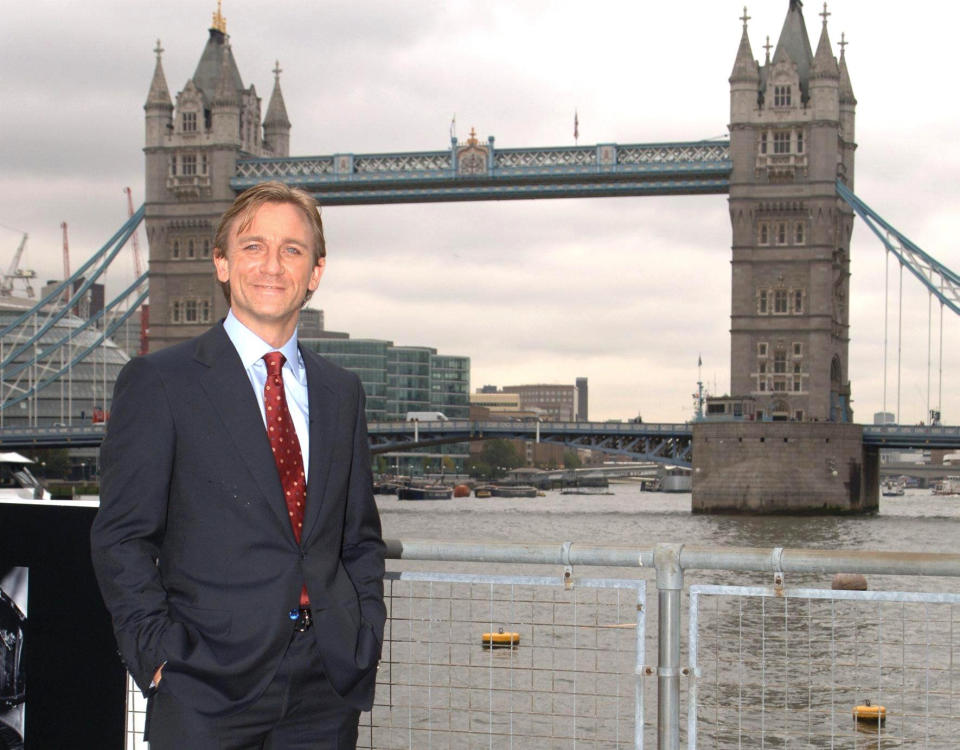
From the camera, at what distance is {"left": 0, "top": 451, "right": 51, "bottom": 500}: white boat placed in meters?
18.7

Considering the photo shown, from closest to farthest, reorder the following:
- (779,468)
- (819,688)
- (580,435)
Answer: (819,688), (779,468), (580,435)

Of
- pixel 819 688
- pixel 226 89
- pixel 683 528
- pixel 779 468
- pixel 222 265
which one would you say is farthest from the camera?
pixel 226 89

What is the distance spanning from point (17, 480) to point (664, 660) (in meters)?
18.7

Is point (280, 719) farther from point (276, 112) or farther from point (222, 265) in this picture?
point (276, 112)

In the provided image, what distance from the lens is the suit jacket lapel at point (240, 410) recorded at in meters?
2.71

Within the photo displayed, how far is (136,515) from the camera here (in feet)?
8.70

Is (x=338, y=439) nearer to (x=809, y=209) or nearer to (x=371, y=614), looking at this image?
(x=371, y=614)

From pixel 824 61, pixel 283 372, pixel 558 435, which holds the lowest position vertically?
pixel 558 435

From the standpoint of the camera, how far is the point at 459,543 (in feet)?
12.2

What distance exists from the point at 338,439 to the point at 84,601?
104cm

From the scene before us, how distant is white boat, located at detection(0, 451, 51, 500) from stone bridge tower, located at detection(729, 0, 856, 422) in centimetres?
2789

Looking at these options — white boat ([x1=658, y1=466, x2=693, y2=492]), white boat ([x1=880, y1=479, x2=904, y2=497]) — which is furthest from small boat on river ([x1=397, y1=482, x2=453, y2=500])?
white boat ([x1=880, y1=479, x2=904, y2=497])

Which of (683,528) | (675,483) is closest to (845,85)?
(683,528)

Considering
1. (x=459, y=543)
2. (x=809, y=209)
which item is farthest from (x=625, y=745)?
(x=809, y=209)
